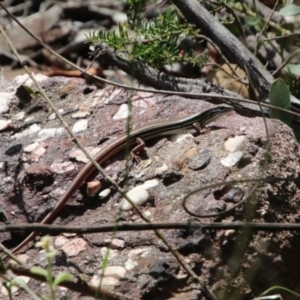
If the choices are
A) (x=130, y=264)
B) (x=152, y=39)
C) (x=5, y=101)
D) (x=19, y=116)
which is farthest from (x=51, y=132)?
(x=130, y=264)

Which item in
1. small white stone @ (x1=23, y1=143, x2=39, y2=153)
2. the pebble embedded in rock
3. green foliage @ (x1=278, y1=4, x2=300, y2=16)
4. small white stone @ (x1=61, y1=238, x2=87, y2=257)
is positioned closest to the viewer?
small white stone @ (x1=61, y1=238, x2=87, y2=257)

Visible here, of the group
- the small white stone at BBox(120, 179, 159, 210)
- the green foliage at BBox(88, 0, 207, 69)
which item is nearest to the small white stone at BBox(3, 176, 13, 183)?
the small white stone at BBox(120, 179, 159, 210)

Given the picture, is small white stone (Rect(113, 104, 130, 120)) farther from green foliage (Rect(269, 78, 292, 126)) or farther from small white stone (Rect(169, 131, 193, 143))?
green foliage (Rect(269, 78, 292, 126))

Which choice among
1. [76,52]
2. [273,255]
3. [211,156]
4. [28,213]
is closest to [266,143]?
[211,156]

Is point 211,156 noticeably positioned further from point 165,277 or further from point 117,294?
point 117,294

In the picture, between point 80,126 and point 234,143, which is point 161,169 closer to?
point 234,143

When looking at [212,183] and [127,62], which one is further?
[127,62]
